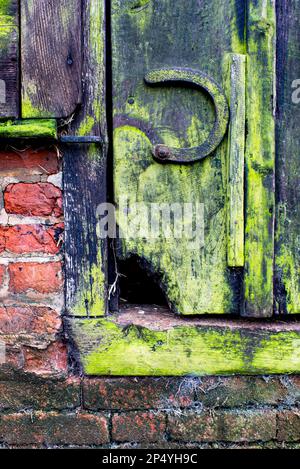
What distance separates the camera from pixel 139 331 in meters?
1.47

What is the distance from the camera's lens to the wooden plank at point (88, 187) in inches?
56.1

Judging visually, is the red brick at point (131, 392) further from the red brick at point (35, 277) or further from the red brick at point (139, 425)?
the red brick at point (35, 277)

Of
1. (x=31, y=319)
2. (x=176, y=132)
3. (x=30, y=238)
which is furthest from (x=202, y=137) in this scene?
(x=31, y=319)

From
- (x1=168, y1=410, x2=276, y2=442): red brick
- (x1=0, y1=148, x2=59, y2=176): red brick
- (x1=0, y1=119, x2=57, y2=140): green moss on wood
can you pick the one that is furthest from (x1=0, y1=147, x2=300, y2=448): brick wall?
(x1=0, y1=119, x2=57, y2=140): green moss on wood

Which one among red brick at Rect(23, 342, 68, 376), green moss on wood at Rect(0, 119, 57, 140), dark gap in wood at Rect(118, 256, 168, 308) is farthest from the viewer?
dark gap in wood at Rect(118, 256, 168, 308)

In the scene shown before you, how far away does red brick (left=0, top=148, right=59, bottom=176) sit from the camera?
1448mm

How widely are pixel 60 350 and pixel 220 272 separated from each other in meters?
0.56

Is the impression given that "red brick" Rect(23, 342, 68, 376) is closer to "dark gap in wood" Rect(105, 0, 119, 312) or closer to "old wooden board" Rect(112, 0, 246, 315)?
"dark gap in wood" Rect(105, 0, 119, 312)

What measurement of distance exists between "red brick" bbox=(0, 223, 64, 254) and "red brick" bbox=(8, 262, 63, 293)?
4 cm

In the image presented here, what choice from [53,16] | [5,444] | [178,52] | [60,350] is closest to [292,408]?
[60,350]

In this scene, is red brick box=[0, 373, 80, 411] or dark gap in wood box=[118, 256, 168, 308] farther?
dark gap in wood box=[118, 256, 168, 308]

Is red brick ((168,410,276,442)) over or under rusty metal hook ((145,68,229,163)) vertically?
under

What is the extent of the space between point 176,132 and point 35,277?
625 mm

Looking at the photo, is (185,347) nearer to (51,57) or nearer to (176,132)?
(176,132)
